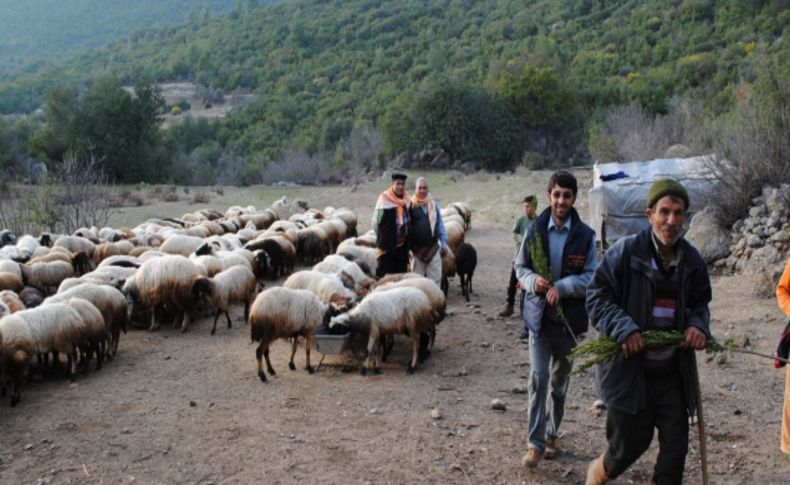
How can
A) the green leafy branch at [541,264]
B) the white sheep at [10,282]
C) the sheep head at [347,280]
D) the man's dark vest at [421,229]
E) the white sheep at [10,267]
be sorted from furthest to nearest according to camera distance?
the white sheep at [10,267] < the white sheep at [10,282] < the sheep head at [347,280] < the man's dark vest at [421,229] < the green leafy branch at [541,264]

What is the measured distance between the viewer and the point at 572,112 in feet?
122

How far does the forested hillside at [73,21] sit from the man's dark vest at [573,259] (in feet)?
293

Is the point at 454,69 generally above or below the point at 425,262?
above

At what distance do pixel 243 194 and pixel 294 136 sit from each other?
20.6 m

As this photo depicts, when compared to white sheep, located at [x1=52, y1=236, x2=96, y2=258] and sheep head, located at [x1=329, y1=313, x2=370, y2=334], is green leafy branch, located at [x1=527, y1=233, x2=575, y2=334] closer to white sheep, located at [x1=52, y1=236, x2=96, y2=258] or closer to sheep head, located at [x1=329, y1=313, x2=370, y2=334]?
sheep head, located at [x1=329, y1=313, x2=370, y2=334]

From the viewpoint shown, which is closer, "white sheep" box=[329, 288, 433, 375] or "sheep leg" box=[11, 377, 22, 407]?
"sheep leg" box=[11, 377, 22, 407]

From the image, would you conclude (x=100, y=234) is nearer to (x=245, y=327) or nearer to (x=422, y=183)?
(x=245, y=327)

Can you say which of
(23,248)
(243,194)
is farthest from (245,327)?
(243,194)

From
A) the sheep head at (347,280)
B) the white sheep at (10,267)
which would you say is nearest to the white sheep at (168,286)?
the sheep head at (347,280)

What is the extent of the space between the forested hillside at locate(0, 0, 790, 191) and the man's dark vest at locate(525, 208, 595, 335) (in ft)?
34.9

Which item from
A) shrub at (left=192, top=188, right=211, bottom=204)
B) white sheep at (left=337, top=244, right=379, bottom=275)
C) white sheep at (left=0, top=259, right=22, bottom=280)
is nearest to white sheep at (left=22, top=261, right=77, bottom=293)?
white sheep at (left=0, top=259, right=22, bottom=280)

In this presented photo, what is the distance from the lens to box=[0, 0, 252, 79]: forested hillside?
92.8 metres

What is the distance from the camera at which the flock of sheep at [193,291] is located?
7.12m

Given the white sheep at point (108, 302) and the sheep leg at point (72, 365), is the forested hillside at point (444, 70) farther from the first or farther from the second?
the sheep leg at point (72, 365)
